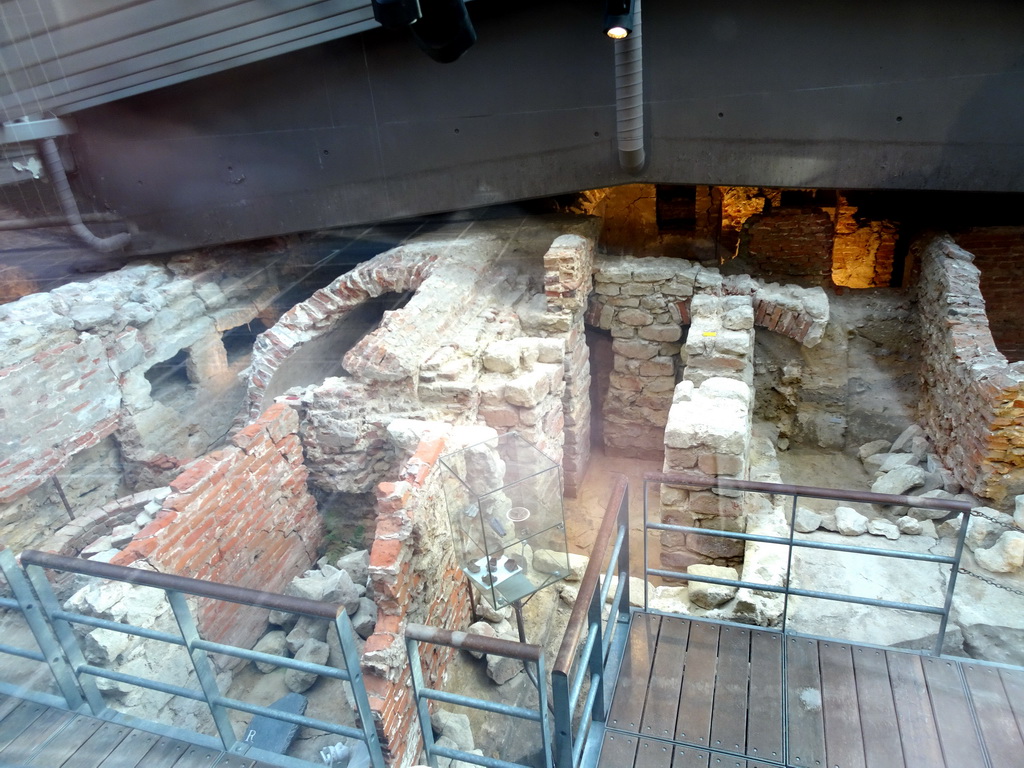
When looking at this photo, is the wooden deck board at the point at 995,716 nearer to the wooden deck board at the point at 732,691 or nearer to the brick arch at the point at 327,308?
the wooden deck board at the point at 732,691

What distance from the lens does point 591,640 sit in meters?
2.41

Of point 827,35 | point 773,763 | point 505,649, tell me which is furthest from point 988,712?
point 827,35

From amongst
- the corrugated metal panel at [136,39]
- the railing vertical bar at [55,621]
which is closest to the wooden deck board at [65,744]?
the railing vertical bar at [55,621]

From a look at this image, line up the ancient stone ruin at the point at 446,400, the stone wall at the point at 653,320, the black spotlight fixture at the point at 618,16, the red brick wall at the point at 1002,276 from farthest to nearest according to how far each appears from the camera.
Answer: the red brick wall at the point at 1002,276 < the stone wall at the point at 653,320 < the ancient stone ruin at the point at 446,400 < the black spotlight fixture at the point at 618,16

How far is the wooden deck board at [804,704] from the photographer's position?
244 centimetres

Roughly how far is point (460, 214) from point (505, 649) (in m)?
5.97

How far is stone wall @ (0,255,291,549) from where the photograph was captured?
200 inches

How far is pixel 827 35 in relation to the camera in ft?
18.0

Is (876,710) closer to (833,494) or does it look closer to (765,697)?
(765,697)

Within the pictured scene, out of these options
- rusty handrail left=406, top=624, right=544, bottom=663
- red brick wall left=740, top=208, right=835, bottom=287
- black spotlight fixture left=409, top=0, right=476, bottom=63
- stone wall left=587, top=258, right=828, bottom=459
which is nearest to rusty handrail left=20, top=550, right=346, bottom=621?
rusty handrail left=406, top=624, right=544, bottom=663

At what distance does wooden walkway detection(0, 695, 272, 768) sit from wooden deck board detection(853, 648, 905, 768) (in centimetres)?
228

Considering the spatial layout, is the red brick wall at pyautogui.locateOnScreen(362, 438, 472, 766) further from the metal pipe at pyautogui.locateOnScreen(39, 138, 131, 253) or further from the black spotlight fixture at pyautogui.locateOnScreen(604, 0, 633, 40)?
the metal pipe at pyautogui.locateOnScreen(39, 138, 131, 253)

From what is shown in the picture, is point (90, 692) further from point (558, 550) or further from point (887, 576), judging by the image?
point (887, 576)

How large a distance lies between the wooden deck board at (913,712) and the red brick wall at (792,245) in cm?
563
